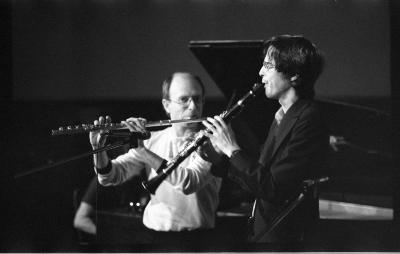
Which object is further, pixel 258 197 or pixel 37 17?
pixel 37 17

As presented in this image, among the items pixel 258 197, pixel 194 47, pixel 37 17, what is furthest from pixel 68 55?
pixel 258 197

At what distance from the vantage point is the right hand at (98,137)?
3.88m

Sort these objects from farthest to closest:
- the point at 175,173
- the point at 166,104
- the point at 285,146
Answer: the point at 166,104
the point at 175,173
the point at 285,146

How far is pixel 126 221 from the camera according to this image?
4000mm

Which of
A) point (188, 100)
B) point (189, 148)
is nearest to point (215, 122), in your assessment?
point (189, 148)

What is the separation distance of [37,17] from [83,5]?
0.33 m

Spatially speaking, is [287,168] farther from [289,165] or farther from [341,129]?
[341,129]

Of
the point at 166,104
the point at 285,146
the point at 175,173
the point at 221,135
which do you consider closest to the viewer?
the point at 221,135

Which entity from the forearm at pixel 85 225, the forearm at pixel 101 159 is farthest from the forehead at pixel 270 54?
the forearm at pixel 85 225

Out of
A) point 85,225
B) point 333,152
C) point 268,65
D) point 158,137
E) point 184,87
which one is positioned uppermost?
point 268,65

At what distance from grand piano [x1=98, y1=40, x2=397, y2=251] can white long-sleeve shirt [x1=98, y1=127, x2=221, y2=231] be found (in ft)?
0.34

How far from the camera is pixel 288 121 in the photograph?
12.6 ft

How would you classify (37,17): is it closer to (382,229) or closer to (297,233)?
(297,233)

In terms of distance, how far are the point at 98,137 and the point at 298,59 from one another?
1387 mm
